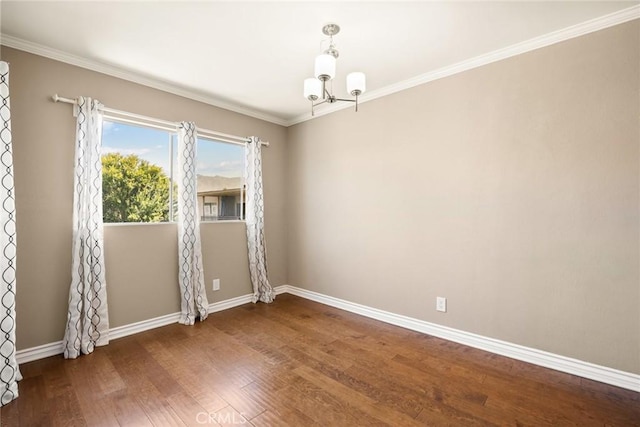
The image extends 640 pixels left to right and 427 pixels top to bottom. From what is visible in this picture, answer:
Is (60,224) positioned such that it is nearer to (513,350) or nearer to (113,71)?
(113,71)

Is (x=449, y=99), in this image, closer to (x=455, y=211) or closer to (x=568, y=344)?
(x=455, y=211)

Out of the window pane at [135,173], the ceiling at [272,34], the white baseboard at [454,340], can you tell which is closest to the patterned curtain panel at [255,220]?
the white baseboard at [454,340]

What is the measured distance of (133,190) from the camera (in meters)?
2.96

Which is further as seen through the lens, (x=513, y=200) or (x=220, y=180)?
(x=220, y=180)

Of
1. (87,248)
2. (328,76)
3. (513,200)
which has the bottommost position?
(87,248)

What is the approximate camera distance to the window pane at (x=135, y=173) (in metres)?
2.80

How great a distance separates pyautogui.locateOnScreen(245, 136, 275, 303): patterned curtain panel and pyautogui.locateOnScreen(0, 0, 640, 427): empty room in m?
0.42

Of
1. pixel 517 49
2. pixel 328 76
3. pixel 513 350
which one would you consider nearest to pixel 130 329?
pixel 328 76

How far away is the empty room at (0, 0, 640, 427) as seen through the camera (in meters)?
1.92

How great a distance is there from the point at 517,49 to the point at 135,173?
3.66 metres

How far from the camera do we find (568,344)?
2176mm

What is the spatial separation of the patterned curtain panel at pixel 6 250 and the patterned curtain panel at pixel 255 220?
7.18 feet

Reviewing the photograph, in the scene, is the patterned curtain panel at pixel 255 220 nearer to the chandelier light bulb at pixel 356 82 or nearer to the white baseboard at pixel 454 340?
the white baseboard at pixel 454 340

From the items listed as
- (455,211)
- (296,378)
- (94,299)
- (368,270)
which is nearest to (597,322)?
(455,211)
